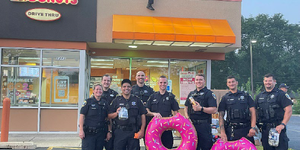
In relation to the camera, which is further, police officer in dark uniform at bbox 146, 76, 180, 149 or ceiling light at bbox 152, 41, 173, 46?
ceiling light at bbox 152, 41, 173, 46

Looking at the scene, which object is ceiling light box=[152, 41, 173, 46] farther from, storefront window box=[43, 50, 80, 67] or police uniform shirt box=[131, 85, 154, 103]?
police uniform shirt box=[131, 85, 154, 103]

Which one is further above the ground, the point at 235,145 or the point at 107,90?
the point at 107,90

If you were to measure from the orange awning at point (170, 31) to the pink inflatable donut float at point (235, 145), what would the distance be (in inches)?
165

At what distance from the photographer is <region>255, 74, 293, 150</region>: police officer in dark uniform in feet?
15.9

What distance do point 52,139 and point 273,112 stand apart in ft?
20.9

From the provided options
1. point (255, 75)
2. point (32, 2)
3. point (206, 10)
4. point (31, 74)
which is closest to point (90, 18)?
point (32, 2)

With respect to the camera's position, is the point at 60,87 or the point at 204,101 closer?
the point at 204,101

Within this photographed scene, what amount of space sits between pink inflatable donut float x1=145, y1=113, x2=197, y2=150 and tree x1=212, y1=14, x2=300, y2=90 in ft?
112

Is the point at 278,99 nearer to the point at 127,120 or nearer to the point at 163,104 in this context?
the point at 163,104

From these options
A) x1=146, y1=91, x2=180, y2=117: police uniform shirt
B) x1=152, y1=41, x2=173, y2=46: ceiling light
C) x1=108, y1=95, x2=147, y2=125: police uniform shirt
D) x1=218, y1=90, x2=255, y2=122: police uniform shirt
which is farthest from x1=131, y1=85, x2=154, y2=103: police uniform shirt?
x1=152, y1=41, x2=173, y2=46: ceiling light

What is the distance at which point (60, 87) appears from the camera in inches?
358

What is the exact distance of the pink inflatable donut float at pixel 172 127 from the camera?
4.78 metres

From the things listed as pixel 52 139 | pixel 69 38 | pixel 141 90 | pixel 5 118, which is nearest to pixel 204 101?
pixel 141 90

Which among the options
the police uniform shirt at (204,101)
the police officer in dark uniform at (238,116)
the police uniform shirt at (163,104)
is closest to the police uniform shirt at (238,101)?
the police officer in dark uniform at (238,116)
